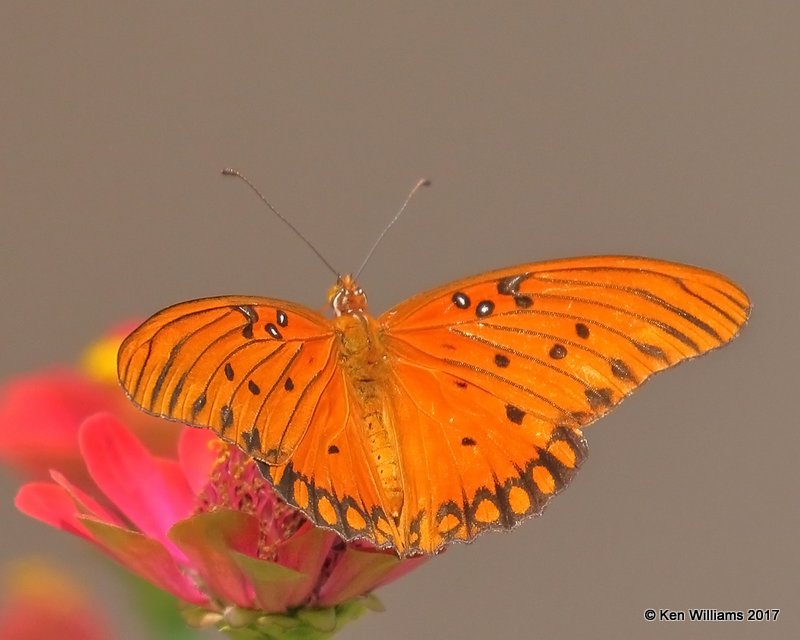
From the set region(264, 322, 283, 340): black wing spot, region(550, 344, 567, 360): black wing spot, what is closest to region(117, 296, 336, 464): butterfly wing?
region(264, 322, 283, 340): black wing spot

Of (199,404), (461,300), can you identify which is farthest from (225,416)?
(461,300)

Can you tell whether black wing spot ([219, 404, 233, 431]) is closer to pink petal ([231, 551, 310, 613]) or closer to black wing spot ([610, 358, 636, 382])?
pink petal ([231, 551, 310, 613])

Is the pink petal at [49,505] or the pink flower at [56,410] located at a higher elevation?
the pink flower at [56,410]

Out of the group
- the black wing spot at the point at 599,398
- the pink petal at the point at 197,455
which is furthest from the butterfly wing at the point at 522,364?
the pink petal at the point at 197,455

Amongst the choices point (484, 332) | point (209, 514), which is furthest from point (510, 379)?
point (209, 514)

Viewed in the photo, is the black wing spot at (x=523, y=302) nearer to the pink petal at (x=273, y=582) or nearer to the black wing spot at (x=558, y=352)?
the black wing spot at (x=558, y=352)

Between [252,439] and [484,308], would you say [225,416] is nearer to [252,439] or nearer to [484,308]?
[252,439]
